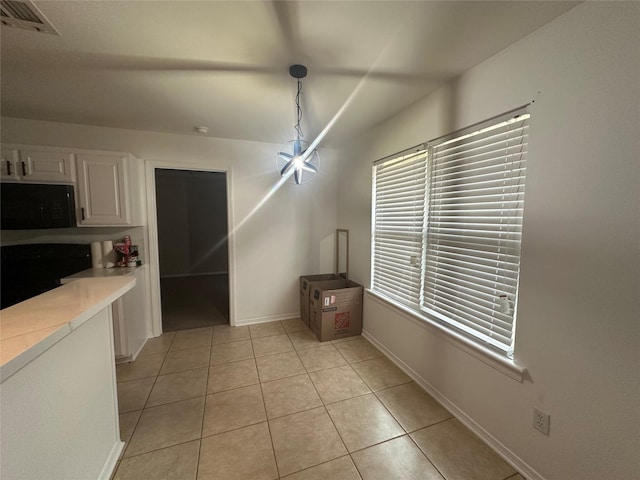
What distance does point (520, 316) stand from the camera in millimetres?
1470

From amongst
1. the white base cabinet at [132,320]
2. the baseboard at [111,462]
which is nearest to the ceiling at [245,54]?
the white base cabinet at [132,320]

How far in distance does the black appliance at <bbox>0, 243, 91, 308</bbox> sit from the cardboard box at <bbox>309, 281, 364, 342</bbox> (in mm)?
2591

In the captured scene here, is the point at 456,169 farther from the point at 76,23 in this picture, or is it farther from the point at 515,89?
the point at 76,23

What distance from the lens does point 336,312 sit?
9.81ft

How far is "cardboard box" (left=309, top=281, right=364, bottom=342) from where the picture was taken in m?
2.94

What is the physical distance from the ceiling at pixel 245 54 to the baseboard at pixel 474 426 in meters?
2.41

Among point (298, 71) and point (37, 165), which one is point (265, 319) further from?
point (298, 71)

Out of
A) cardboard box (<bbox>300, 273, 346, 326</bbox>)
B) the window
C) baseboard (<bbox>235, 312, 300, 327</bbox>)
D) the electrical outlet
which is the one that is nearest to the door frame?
baseboard (<bbox>235, 312, 300, 327</bbox>)

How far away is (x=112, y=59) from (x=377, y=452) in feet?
9.92

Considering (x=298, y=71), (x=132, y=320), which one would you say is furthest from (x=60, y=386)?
(x=298, y=71)

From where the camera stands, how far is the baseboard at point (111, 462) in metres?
1.38

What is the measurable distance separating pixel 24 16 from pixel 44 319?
1534mm

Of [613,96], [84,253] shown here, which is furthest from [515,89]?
[84,253]

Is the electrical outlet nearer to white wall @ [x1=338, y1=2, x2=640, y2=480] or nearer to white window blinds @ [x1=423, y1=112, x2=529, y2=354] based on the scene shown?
white wall @ [x1=338, y1=2, x2=640, y2=480]
